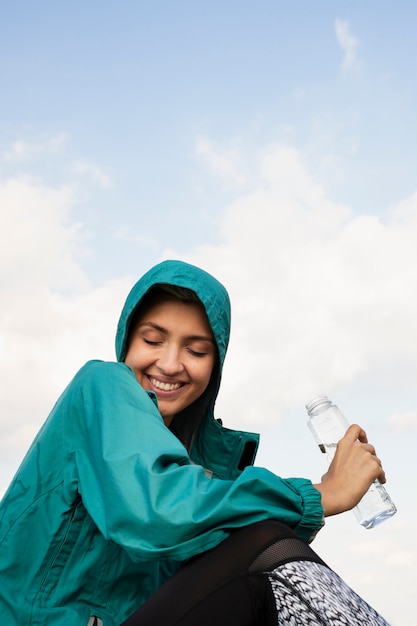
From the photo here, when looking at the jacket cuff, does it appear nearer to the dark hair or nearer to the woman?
the woman

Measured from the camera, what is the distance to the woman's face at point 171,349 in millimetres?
3461

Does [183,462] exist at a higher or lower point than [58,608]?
higher

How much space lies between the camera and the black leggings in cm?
209

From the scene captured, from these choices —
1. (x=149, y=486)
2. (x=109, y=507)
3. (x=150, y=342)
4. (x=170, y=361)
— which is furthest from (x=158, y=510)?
(x=150, y=342)

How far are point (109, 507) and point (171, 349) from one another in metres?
1.24

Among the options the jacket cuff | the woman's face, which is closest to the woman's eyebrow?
the woman's face

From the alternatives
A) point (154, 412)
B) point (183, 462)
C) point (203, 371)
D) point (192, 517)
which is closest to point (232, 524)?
point (192, 517)

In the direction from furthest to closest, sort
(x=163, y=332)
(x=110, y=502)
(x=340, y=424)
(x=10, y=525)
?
(x=340, y=424)
(x=163, y=332)
(x=10, y=525)
(x=110, y=502)

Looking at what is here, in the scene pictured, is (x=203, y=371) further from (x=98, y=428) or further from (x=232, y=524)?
(x=232, y=524)

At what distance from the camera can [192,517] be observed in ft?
6.99

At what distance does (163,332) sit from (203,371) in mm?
282

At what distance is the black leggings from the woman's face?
53.0 inches

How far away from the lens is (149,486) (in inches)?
86.9

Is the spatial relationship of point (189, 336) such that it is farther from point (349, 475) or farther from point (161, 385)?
point (349, 475)
